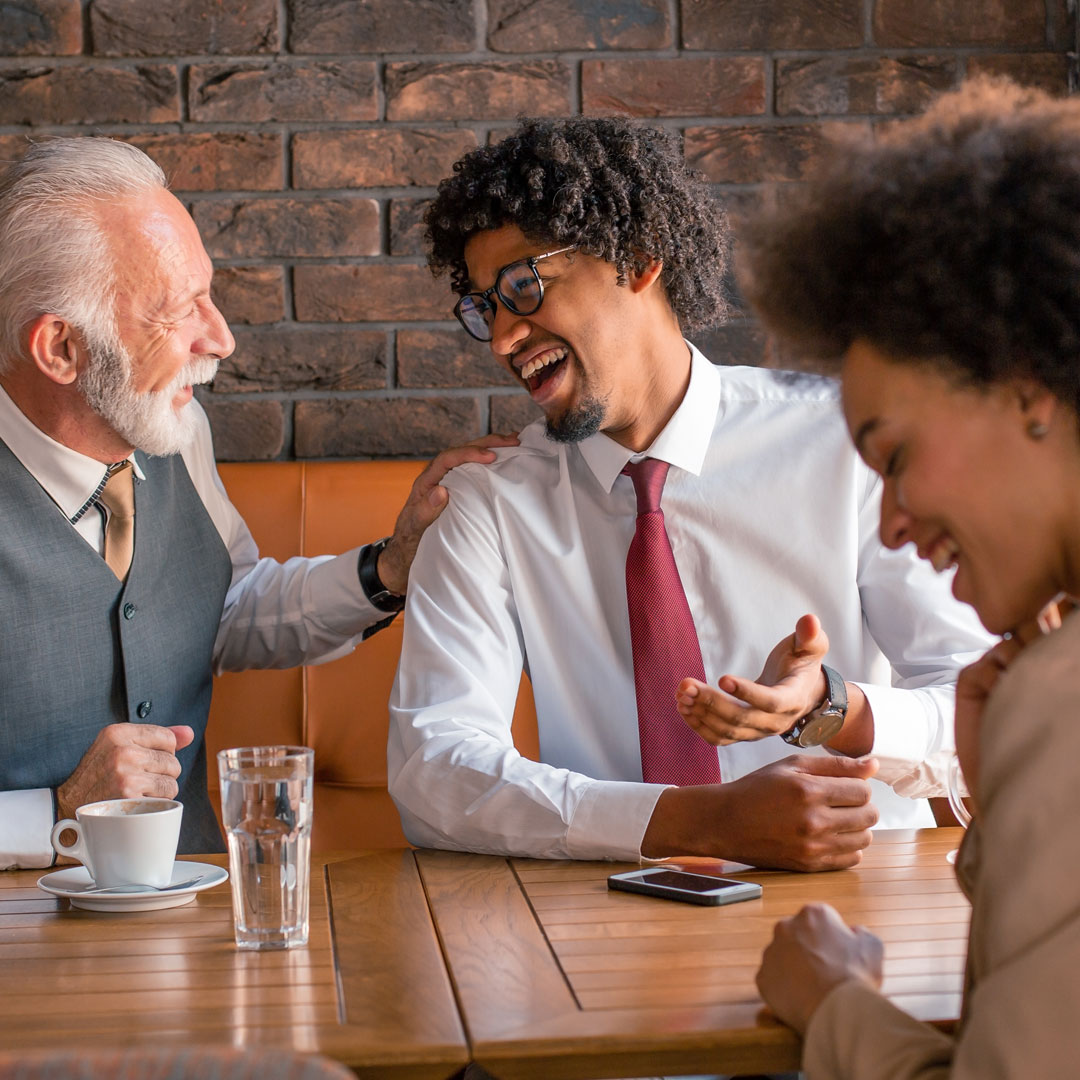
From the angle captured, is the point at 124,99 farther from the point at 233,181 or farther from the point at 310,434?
the point at 310,434

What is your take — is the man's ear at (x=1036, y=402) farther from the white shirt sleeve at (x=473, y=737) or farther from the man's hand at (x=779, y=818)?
the white shirt sleeve at (x=473, y=737)

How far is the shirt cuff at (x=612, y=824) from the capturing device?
1.23 metres

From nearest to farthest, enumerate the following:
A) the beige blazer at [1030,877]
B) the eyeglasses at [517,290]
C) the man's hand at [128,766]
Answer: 1. the beige blazer at [1030,877]
2. the man's hand at [128,766]
3. the eyeglasses at [517,290]

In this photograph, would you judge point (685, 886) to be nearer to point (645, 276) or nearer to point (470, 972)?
point (470, 972)

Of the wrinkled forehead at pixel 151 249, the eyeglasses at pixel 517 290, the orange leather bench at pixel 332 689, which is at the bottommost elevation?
the orange leather bench at pixel 332 689

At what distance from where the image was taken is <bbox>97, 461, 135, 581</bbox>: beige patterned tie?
5.63ft

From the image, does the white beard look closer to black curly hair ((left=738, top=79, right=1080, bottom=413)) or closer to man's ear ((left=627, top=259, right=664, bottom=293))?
man's ear ((left=627, top=259, right=664, bottom=293))

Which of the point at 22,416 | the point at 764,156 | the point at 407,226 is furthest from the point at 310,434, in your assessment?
the point at 764,156

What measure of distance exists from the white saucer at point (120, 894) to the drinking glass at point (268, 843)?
0.42 feet

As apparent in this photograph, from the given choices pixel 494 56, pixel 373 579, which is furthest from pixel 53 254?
pixel 494 56

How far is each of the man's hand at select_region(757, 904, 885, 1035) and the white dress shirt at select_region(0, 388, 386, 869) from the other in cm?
113

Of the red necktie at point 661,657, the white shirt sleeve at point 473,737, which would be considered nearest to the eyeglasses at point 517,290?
the white shirt sleeve at point 473,737

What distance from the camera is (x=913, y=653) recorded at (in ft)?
5.22

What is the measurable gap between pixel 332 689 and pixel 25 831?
2.58ft
